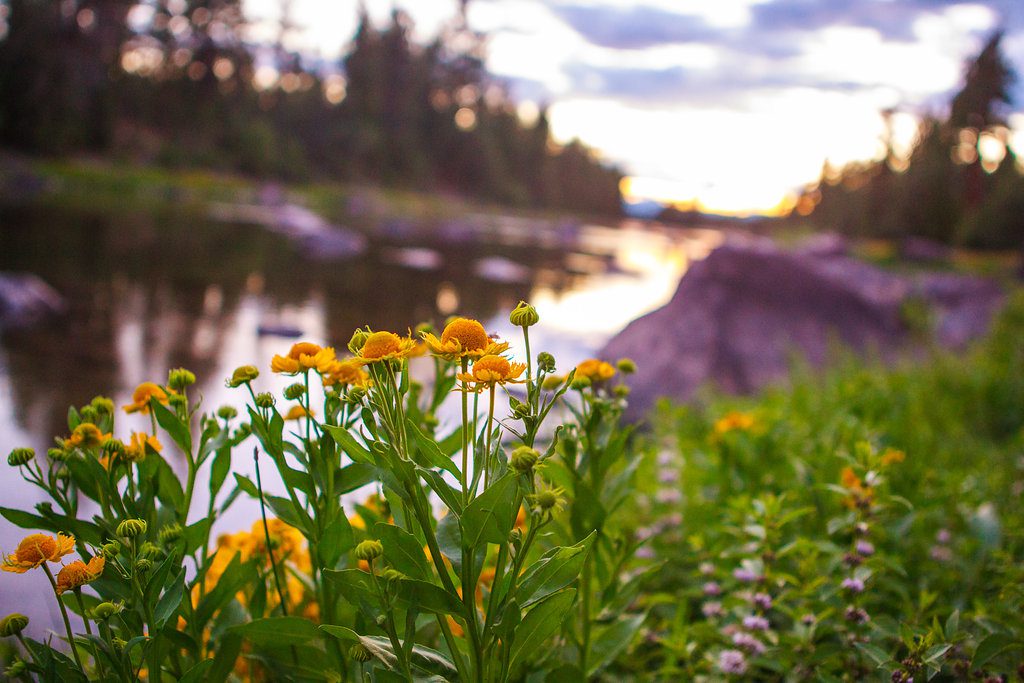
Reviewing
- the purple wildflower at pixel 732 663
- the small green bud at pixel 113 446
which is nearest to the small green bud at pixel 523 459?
the small green bud at pixel 113 446

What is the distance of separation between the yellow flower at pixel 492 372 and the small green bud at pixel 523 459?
0.10m

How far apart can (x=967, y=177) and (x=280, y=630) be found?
18127 mm

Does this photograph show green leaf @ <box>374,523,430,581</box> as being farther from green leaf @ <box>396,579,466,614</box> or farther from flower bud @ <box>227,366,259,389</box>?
flower bud @ <box>227,366,259,389</box>

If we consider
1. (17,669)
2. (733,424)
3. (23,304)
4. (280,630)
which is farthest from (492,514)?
(23,304)

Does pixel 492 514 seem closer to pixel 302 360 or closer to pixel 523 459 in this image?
pixel 523 459

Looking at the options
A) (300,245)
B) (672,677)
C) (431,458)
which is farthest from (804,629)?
(300,245)

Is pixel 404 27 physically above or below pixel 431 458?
above

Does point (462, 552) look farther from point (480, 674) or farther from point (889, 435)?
point (889, 435)

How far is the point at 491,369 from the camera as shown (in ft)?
2.84

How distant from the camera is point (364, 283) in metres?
8.20

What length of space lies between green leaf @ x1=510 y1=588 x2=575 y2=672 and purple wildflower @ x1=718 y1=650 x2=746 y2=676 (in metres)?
0.59

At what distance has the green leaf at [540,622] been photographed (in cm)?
92

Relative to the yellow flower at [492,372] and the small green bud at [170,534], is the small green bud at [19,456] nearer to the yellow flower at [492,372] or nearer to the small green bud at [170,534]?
the small green bud at [170,534]

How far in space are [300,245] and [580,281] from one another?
4597 mm
